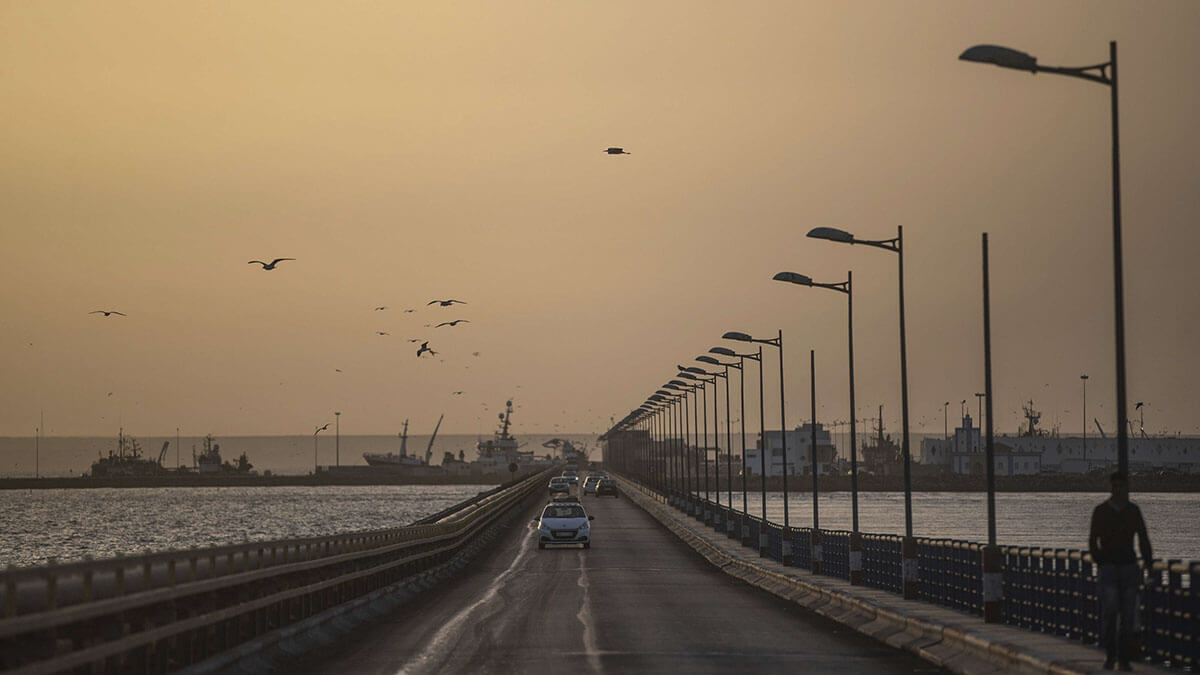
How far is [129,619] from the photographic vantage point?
16.0 meters

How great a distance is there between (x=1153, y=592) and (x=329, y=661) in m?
10.1

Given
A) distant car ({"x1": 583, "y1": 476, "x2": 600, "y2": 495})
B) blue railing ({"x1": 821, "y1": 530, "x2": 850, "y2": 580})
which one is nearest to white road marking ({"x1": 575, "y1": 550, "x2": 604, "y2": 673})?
blue railing ({"x1": 821, "y1": 530, "x2": 850, "y2": 580})

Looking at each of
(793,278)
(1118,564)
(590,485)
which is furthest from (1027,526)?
(1118,564)

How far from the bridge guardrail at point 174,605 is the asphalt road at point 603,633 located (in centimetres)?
100

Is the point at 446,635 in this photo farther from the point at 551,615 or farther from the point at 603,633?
the point at 551,615

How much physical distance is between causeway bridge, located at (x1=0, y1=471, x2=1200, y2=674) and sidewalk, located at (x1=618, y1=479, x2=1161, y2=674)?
0.16 ft

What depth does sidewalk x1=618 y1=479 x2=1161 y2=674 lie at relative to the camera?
18281 mm

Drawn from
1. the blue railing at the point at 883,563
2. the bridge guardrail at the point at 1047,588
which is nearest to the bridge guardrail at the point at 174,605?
the bridge guardrail at the point at 1047,588

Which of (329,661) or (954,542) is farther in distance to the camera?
(954,542)

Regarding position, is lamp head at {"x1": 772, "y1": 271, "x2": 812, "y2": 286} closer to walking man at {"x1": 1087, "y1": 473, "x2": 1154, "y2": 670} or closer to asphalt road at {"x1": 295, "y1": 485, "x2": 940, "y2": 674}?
asphalt road at {"x1": 295, "y1": 485, "x2": 940, "y2": 674}

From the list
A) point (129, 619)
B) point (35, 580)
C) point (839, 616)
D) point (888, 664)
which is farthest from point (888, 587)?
point (35, 580)

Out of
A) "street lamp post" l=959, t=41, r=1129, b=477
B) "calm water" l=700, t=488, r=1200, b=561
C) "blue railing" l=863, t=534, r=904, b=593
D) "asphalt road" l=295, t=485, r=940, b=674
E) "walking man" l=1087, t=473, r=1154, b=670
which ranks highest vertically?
"street lamp post" l=959, t=41, r=1129, b=477

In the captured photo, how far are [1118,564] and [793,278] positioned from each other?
94.2ft

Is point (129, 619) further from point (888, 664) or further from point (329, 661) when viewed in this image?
point (888, 664)
